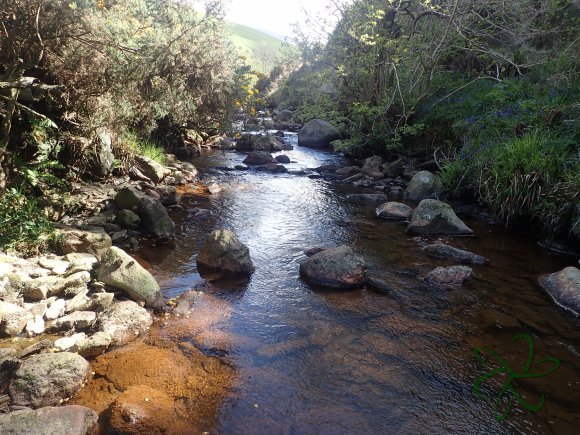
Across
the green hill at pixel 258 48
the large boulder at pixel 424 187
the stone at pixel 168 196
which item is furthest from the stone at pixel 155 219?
the green hill at pixel 258 48

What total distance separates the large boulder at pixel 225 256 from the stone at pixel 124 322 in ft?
5.11

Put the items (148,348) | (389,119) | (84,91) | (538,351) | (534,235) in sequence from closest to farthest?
1. (148,348)
2. (538,351)
3. (84,91)
4. (534,235)
5. (389,119)

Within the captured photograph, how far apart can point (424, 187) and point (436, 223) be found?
2.66 metres

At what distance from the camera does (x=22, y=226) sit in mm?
5641

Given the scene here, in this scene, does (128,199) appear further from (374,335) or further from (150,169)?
(374,335)

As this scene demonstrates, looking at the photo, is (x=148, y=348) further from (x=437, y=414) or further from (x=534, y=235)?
(x=534, y=235)

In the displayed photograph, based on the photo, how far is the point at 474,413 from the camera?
3.84 meters

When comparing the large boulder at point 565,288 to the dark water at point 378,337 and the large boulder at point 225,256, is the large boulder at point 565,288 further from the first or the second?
the large boulder at point 225,256

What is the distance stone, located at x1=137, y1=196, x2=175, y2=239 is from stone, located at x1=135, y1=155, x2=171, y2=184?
276 centimetres

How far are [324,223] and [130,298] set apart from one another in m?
4.67

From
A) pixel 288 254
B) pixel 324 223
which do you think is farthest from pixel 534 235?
pixel 288 254

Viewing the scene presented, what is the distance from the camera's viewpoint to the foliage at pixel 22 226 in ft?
18.1

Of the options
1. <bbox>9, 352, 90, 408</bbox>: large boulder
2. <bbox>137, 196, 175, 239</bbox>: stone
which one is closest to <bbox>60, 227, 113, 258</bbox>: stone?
<bbox>137, 196, 175, 239</bbox>: stone

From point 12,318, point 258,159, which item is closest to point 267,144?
point 258,159
